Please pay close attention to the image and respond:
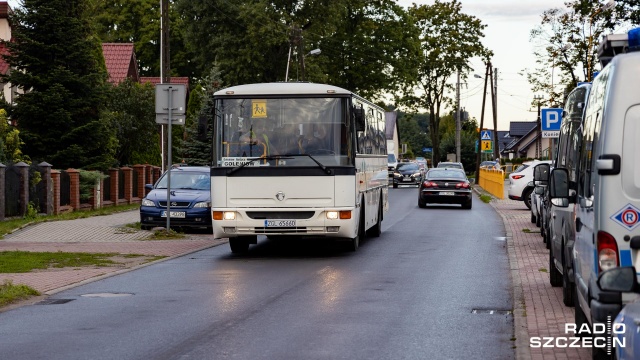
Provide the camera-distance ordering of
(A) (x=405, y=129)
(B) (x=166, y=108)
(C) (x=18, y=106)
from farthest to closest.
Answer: (A) (x=405, y=129) → (C) (x=18, y=106) → (B) (x=166, y=108)

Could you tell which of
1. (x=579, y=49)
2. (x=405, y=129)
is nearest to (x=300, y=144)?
(x=579, y=49)

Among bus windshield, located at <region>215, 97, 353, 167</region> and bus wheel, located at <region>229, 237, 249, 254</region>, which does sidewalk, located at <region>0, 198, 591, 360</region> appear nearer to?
bus wheel, located at <region>229, 237, 249, 254</region>

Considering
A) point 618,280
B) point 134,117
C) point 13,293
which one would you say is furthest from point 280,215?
point 134,117

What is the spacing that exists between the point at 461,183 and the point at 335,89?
68.8ft

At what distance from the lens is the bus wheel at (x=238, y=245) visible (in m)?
20.3

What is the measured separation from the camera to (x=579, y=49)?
57.4m

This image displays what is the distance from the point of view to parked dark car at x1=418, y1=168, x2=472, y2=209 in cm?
3941

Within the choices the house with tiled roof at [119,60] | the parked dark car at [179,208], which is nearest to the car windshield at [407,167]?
the house with tiled roof at [119,60]

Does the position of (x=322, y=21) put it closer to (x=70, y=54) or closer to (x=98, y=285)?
(x=70, y=54)

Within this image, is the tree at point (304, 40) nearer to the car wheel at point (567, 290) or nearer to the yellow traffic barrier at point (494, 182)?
the yellow traffic barrier at point (494, 182)

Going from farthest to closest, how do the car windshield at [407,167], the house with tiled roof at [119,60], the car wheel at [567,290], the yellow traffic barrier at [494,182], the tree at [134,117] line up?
the car windshield at [407,167] < the house with tiled roof at [119,60] < the yellow traffic barrier at [494,182] < the tree at [134,117] < the car wheel at [567,290]

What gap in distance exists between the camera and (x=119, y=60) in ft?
216

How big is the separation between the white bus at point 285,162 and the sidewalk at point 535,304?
3.29 metres

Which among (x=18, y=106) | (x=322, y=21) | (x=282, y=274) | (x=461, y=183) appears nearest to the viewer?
(x=282, y=274)
